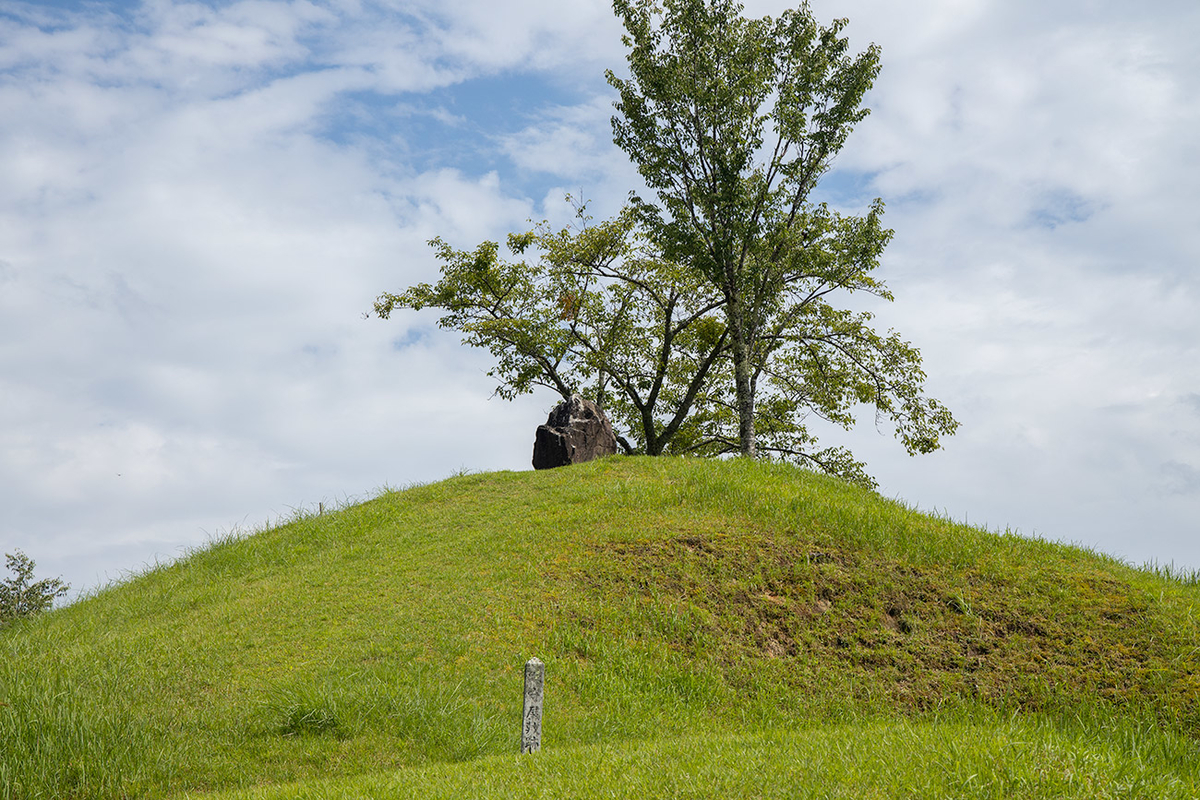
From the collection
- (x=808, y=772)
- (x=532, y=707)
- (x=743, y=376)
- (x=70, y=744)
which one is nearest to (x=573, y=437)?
(x=743, y=376)

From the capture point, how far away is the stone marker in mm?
8766

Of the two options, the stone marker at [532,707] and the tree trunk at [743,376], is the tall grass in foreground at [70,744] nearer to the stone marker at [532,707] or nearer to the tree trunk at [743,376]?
the stone marker at [532,707]

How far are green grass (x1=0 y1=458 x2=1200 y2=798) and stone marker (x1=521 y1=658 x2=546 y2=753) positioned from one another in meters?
0.49

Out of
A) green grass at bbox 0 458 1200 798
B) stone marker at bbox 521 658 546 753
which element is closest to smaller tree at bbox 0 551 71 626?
green grass at bbox 0 458 1200 798

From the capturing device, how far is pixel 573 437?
22828 mm

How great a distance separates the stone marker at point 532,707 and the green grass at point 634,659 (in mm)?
493

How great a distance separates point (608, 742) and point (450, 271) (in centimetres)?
2364

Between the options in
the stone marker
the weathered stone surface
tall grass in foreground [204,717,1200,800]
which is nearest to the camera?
tall grass in foreground [204,717,1200,800]

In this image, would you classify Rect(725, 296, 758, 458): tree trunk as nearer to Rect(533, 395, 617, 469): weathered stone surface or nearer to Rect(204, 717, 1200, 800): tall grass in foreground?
Rect(533, 395, 617, 469): weathered stone surface

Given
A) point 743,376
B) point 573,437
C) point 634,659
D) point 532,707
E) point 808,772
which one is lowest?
point 808,772

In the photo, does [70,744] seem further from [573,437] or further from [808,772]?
[573,437]

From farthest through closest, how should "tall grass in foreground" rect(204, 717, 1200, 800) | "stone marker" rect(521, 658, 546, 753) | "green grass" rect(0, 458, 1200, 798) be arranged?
"stone marker" rect(521, 658, 546, 753), "green grass" rect(0, 458, 1200, 798), "tall grass in foreground" rect(204, 717, 1200, 800)

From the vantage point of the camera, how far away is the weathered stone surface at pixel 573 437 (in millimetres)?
22703

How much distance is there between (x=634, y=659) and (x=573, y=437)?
1121cm
